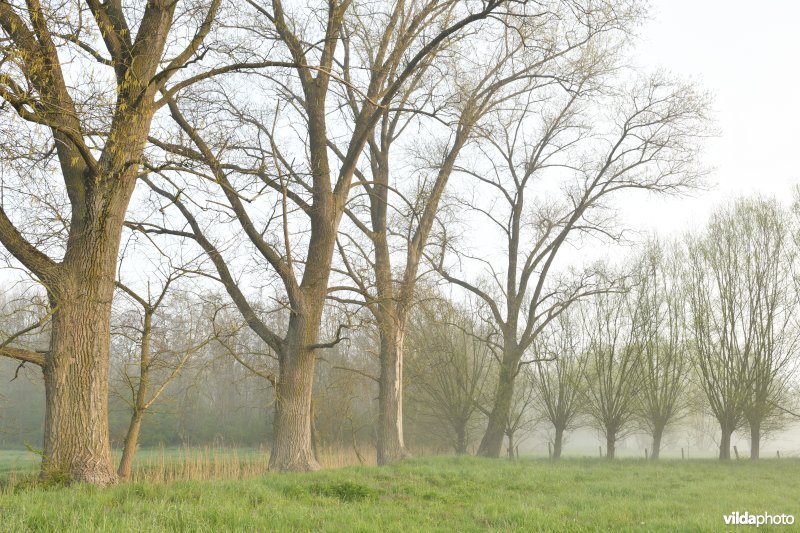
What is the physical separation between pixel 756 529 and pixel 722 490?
16.5 ft

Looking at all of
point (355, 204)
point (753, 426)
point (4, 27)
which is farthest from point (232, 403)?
point (4, 27)

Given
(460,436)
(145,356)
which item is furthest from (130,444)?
(460,436)

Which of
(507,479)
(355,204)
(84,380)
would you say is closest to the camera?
(84,380)

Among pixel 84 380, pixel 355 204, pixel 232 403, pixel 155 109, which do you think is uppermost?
pixel 355 204

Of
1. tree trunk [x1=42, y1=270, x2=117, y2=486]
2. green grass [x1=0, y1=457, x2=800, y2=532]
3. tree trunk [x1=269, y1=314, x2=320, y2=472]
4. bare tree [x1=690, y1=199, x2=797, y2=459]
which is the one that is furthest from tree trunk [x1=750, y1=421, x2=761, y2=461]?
tree trunk [x1=42, y1=270, x2=117, y2=486]

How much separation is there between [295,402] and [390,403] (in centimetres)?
527

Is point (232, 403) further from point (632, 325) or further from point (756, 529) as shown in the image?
point (756, 529)

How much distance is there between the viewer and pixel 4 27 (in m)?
6.46

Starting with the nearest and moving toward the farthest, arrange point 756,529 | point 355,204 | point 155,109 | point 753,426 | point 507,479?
1. point 756,529
2. point 155,109
3. point 507,479
4. point 355,204
5. point 753,426

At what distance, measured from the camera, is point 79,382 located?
7066 millimetres

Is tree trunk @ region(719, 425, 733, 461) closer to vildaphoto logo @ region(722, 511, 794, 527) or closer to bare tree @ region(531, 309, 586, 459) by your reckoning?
bare tree @ region(531, 309, 586, 459)

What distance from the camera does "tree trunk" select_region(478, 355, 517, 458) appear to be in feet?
69.7

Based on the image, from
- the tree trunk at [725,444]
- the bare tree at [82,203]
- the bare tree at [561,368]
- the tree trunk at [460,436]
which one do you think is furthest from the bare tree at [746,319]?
the bare tree at [82,203]

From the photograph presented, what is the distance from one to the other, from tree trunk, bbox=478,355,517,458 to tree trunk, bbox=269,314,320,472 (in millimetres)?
10956
